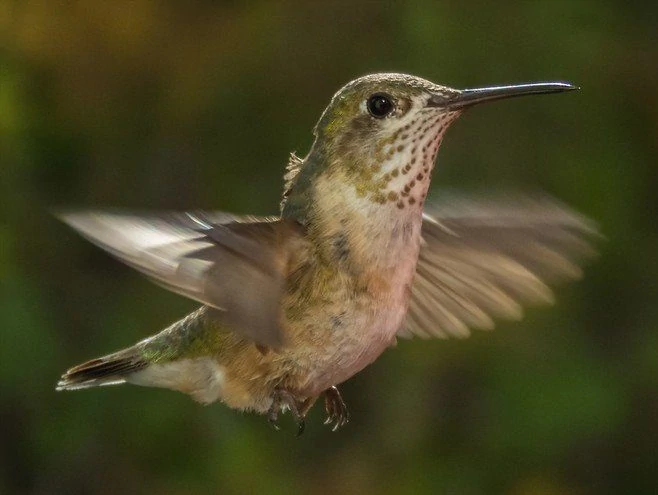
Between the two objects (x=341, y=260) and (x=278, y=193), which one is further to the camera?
(x=278, y=193)

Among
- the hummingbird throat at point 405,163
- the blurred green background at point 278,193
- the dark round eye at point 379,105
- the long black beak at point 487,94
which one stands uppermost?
the long black beak at point 487,94

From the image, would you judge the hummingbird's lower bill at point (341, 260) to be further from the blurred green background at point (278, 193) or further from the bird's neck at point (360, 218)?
the blurred green background at point (278, 193)

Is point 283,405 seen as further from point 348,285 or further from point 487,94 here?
point 487,94

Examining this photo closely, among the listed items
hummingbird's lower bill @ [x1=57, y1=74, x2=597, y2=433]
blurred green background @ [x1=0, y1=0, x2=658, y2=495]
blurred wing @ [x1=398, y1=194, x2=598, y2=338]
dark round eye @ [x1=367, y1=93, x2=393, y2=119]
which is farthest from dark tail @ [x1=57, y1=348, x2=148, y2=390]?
blurred green background @ [x1=0, y1=0, x2=658, y2=495]

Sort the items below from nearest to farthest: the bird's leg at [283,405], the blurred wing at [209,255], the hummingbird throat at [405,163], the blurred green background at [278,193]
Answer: the blurred wing at [209,255]
the hummingbird throat at [405,163]
the bird's leg at [283,405]
the blurred green background at [278,193]

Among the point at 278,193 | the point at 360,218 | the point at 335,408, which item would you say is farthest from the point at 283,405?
the point at 278,193

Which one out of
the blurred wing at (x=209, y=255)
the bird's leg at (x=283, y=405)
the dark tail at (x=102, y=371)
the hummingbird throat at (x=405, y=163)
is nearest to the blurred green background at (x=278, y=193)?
the dark tail at (x=102, y=371)
